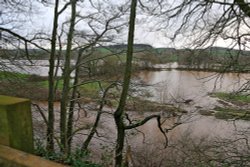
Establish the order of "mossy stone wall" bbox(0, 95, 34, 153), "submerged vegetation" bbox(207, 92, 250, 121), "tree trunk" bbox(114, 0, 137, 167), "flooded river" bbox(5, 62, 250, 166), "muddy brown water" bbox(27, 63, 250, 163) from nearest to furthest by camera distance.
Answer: "mossy stone wall" bbox(0, 95, 34, 153), "submerged vegetation" bbox(207, 92, 250, 121), "tree trunk" bbox(114, 0, 137, 167), "flooded river" bbox(5, 62, 250, 166), "muddy brown water" bbox(27, 63, 250, 163)

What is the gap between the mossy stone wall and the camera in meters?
1.88

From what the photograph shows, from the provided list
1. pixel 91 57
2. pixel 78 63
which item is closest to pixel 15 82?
pixel 78 63

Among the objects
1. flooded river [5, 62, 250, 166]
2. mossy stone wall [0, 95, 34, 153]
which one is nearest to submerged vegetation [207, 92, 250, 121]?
flooded river [5, 62, 250, 166]

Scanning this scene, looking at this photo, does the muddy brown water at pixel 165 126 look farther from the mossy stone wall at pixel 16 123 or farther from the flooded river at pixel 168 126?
the mossy stone wall at pixel 16 123

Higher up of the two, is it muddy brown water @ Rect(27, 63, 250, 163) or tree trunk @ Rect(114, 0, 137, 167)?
tree trunk @ Rect(114, 0, 137, 167)

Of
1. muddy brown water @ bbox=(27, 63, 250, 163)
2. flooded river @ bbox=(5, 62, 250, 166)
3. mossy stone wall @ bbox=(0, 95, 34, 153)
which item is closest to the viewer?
mossy stone wall @ bbox=(0, 95, 34, 153)

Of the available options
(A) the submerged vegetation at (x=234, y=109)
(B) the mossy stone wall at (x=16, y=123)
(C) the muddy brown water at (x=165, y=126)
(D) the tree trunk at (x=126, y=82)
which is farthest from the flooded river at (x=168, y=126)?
(B) the mossy stone wall at (x=16, y=123)

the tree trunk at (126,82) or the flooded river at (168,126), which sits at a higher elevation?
the tree trunk at (126,82)

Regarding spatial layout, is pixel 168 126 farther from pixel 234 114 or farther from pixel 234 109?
pixel 234 114

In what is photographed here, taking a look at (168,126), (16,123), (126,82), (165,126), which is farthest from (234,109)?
(16,123)

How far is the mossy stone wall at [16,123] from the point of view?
6.16ft

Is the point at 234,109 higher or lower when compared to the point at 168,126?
higher

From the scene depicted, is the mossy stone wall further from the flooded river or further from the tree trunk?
the flooded river

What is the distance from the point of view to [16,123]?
1.93m
